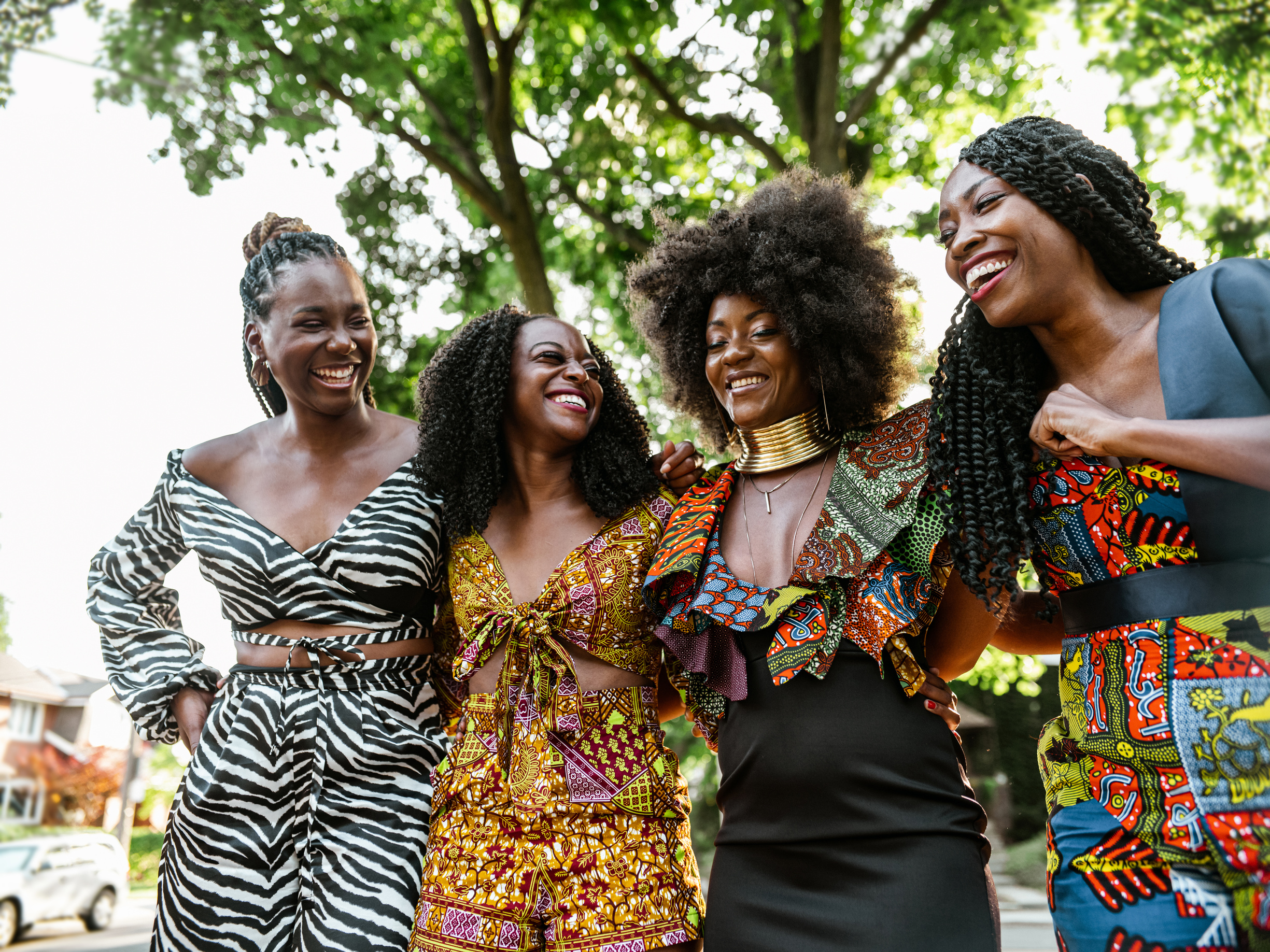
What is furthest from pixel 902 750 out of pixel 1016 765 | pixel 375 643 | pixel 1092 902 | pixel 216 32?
pixel 1016 765

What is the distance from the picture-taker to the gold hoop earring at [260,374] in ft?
11.6

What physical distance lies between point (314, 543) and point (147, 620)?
76cm

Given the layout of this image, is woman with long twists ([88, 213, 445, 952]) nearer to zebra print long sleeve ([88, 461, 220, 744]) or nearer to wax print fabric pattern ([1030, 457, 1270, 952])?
zebra print long sleeve ([88, 461, 220, 744])

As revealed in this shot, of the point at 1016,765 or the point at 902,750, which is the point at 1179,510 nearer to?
the point at 902,750

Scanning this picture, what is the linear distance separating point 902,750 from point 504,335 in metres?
2.04

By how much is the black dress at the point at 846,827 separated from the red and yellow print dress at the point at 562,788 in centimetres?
23

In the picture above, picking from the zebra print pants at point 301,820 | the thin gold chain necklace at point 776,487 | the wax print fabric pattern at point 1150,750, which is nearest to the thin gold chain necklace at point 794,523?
the thin gold chain necklace at point 776,487

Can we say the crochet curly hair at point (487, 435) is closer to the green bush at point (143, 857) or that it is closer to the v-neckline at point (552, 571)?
the v-neckline at point (552, 571)

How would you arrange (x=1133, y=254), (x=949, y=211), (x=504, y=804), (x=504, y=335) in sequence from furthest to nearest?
(x=504, y=335), (x=504, y=804), (x=949, y=211), (x=1133, y=254)

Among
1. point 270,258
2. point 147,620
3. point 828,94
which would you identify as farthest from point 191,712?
point 828,94

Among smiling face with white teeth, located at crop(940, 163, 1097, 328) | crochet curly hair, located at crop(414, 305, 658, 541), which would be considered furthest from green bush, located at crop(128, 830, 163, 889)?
smiling face with white teeth, located at crop(940, 163, 1097, 328)

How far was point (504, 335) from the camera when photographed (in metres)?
3.59

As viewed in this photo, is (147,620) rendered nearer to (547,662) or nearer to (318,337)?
(318,337)

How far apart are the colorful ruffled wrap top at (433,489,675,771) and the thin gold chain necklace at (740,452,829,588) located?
0.33 meters
